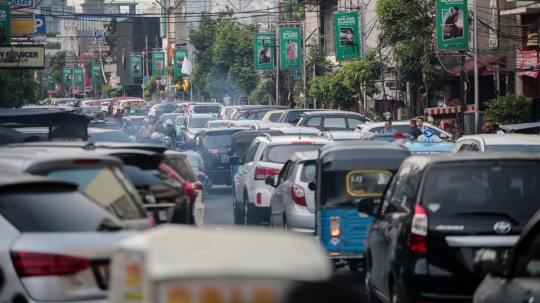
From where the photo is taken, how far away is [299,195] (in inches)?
534

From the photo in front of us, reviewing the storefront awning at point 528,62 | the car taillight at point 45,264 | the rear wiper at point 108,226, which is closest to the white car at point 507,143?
the rear wiper at point 108,226

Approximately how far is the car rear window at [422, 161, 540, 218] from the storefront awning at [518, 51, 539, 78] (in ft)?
86.9

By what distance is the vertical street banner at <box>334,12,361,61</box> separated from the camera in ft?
130

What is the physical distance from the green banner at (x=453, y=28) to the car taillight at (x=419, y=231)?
82.4 ft

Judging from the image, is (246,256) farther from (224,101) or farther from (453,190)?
(224,101)

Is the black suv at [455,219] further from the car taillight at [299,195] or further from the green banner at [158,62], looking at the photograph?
the green banner at [158,62]

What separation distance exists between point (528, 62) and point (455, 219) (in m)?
28.8

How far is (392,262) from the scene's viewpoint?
8281 millimetres

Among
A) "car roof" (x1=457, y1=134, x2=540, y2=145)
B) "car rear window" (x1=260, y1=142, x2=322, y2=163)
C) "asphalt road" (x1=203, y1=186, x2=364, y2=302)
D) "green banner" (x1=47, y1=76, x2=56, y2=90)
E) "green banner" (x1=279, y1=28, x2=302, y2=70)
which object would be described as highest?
"green banner" (x1=47, y1=76, x2=56, y2=90)

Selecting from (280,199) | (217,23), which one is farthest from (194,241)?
(217,23)

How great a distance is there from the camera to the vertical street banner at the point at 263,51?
5425cm

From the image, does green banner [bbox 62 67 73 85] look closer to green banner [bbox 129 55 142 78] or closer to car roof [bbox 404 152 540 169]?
green banner [bbox 129 55 142 78]

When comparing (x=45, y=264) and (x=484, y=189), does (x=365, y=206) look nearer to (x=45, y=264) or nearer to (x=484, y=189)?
(x=484, y=189)

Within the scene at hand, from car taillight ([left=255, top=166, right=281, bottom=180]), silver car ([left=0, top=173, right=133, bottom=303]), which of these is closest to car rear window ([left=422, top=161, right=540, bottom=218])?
silver car ([left=0, top=173, right=133, bottom=303])
